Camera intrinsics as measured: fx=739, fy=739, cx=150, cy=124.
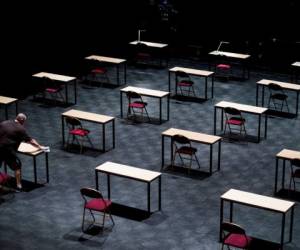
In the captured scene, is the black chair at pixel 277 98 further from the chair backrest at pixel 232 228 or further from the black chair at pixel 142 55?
the chair backrest at pixel 232 228

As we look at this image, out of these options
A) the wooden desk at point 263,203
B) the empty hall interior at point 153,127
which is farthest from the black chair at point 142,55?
the wooden desk at point 263,203

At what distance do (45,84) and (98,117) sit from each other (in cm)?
462

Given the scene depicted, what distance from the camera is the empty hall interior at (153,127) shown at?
40.8ft

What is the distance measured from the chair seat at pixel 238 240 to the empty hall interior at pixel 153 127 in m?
0.03

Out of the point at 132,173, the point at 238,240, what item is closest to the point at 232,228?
the point at 238,240

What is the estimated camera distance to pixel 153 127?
57.6ft

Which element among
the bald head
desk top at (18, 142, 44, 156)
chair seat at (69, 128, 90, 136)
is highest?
the bald head

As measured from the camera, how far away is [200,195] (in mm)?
13867

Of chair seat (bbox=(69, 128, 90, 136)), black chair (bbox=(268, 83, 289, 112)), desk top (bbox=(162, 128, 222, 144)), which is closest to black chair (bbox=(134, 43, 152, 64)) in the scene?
black chair (bbox=(268, 83, 289, 112))

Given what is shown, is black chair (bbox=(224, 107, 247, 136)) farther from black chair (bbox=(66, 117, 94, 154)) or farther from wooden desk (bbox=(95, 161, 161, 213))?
wooden desk (bbox=(95, 161, 161, 213))

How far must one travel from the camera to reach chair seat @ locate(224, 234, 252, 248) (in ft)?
36.2

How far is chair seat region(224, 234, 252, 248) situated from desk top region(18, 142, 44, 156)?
13.9ft

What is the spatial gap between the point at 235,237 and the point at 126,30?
15.0m

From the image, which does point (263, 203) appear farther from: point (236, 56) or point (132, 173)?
point (236, 56)
